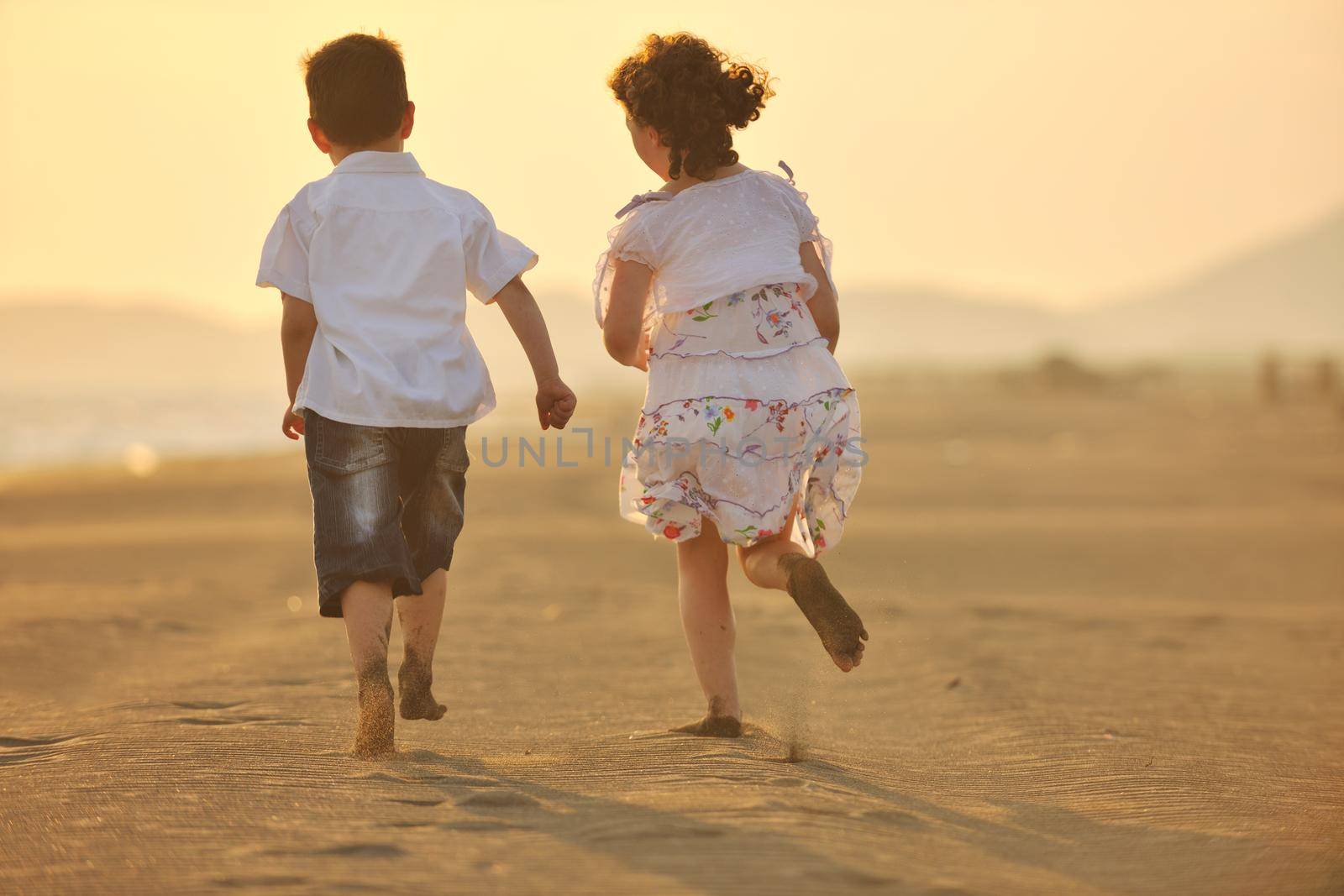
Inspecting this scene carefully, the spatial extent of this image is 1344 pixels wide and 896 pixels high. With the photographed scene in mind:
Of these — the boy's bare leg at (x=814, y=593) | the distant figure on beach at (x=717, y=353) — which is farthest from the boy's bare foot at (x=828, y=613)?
the distant figure on beach at (x=717, y=353)

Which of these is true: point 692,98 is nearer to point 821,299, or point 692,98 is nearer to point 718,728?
point 821,299

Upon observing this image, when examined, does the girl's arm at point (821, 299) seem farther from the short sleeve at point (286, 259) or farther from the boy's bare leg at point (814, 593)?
the short sleeve at point (286, 259)

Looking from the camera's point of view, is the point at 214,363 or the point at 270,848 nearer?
the point at 270,848

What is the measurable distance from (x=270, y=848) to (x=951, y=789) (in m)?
1.66

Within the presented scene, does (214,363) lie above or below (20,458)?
above

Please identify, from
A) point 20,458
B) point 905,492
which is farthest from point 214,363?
point 905,492

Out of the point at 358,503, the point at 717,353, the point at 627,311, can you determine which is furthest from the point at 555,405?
the point at 358,503

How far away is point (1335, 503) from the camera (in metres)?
13.2

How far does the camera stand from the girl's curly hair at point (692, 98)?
3922 mm

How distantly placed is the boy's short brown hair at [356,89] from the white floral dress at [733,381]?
716 millimetres

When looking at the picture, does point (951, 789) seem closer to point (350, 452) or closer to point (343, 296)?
point (350, 452)

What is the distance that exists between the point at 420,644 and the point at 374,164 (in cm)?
129

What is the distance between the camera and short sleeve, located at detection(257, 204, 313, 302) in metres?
3.71

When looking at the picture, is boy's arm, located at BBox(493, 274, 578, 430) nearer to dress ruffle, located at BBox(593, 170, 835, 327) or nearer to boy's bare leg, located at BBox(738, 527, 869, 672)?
dress ruffle, located at BBox(593, 170, 835, 327)
